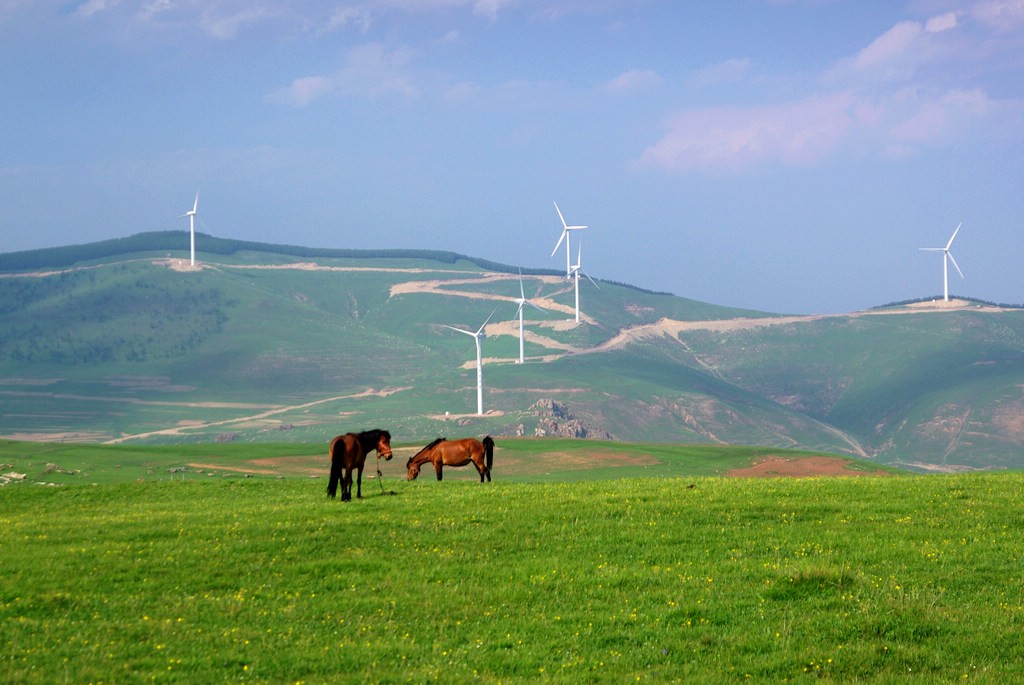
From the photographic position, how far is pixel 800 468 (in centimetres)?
7712

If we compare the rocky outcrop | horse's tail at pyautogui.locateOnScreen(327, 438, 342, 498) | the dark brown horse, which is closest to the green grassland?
the dark brown horse

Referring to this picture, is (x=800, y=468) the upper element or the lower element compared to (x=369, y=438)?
lower

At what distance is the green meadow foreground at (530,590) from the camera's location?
15625 mm

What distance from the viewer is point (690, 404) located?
197 m

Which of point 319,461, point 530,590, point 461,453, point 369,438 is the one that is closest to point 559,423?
point 319,461

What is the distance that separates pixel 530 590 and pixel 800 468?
202 feet

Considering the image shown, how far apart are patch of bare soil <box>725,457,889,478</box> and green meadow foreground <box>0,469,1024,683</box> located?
47.1 m

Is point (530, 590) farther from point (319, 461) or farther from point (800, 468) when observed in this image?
point (319, 461)

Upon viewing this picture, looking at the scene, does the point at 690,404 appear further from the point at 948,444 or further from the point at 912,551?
the point at 912,551

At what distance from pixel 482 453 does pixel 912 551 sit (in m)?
18.3

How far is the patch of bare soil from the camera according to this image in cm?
7412

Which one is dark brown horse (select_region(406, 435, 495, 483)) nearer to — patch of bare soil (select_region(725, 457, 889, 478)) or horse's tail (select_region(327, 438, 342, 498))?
horse's tail (select_region(327, 438, 342, 498))

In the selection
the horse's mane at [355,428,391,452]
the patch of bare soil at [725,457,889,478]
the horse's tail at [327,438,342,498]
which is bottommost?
the patch of bare soil at [725,457,889,478]

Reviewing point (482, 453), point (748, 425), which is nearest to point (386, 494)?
point (482, 453)
